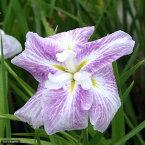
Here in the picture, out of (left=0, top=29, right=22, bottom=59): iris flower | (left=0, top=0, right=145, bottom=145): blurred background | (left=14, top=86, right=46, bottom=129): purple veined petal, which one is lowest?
(left=0, top=0, right=145, bottom=145): blurred background

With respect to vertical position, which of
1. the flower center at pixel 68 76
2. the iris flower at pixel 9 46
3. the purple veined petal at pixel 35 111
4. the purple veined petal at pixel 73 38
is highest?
the purple veined petal at pixel 73 38

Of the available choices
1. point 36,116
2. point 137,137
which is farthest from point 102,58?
point 137,137

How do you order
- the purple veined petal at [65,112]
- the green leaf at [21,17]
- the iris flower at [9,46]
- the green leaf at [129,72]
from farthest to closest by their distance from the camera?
the green leaf at [21,17] → the iris flower at [9,46] → the green leaf at [129,72] → the purple veined petal at [65,112]

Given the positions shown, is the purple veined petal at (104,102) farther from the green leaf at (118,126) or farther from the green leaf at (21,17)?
the green leaf at (21,17)

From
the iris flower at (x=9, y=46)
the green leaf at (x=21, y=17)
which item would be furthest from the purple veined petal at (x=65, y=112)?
the green leaf at (x=21, y=17)

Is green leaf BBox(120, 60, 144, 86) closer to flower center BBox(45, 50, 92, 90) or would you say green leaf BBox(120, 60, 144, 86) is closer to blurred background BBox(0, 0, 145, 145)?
flower center BBox(45, 50, 92, 90)

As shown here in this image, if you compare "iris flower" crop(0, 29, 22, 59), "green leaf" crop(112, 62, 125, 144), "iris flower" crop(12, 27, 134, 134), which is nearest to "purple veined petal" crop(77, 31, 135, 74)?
"iris flower" crop(12, 27, 134, 134)
